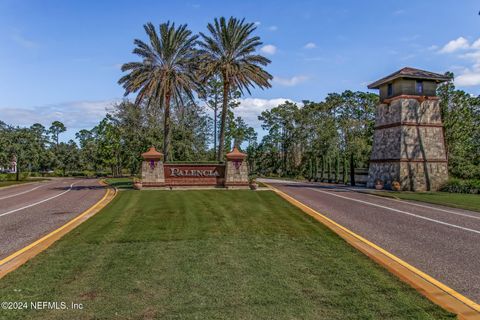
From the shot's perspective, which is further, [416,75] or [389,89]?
[389,89]

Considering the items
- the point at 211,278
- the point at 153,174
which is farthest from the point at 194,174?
the point at 211,278

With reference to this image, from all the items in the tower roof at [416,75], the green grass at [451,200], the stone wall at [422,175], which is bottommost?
the green grass at [451,200]

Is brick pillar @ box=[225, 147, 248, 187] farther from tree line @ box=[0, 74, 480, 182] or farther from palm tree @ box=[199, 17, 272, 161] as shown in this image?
tree line @ box=[0, 74, 480, 182]

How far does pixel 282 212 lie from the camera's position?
40.6ft

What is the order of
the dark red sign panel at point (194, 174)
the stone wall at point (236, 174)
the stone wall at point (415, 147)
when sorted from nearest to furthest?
the stone wall at point (236, 174), the dark red sign panel at point (194, 174), the stone wall at point (415, 147)

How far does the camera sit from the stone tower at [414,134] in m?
29.5

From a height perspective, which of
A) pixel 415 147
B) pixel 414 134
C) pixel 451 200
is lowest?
pixel 451 200

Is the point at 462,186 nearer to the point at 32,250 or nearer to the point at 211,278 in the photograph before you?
the point at 211,278

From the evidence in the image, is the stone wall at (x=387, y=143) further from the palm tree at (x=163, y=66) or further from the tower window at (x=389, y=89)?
the palm tree at (x=163, y=66)

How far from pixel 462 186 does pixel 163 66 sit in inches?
962

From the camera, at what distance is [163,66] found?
101 ft

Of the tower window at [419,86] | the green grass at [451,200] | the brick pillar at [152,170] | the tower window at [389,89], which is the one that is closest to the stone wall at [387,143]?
the tower window at [389,89]

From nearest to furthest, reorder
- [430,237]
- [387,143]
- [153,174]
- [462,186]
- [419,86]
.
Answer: [430,237] → [153,174] → [462,186] → [419,86] → [387,143]

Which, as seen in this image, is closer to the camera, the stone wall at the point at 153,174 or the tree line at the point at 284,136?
the stone wall at the point at 153,174
